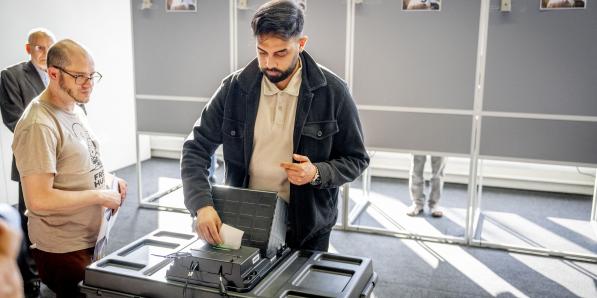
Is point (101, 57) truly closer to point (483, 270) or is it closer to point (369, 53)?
point (369, 53)

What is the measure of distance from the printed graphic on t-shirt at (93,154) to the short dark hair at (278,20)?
75 cm

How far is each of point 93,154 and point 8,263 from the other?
4.78 feet

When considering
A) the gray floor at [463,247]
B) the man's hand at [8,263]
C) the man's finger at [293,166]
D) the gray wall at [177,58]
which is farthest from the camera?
the gray wall at [177,58]

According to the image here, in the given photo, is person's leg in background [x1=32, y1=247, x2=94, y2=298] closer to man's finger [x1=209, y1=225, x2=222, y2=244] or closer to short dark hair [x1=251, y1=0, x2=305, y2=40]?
man's finger [x1=209, y1=225, x2=222, y2=244]

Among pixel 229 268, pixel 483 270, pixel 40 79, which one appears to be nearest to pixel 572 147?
pixel 483 270

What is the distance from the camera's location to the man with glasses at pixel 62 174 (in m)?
1.63

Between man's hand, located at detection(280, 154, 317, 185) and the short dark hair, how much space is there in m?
0.36

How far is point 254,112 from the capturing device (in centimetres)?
167

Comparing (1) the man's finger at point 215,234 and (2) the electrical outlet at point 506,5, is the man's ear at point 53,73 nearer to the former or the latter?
(1) the man's finger at point 215,234

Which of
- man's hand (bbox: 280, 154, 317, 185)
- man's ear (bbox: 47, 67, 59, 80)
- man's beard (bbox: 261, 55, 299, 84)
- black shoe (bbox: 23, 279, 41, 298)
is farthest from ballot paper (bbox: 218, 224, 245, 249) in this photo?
black shoe (bbox: 23, 279, 41, 298)

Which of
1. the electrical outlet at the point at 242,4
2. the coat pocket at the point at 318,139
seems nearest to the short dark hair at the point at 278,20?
the coat pocket at the point at 318,139

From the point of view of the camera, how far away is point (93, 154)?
1856 mm

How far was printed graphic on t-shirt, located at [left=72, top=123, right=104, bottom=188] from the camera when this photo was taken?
180cm

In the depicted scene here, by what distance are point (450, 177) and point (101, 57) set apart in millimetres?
3764
